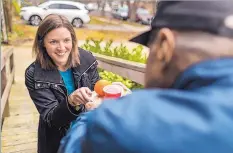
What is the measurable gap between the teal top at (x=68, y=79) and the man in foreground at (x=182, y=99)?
1274 mm

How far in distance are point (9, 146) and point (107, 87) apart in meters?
2.71

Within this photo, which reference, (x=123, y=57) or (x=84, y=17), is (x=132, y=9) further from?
(x=123, y=57)

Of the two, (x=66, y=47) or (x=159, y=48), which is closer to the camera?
(x=159, y=48)

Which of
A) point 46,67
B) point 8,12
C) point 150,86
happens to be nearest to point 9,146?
point 46,67

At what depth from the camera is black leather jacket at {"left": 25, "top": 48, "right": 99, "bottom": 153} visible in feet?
5.71

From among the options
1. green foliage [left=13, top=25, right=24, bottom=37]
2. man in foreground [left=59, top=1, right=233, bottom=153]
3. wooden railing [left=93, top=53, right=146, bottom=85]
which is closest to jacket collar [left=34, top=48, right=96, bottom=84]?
man in foreground [left=59, top=1, right=233, bottom=153]

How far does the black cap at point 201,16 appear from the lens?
0.68 m

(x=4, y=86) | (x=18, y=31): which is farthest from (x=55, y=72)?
(x=18, y=31)

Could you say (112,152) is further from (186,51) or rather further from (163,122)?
(186,51)

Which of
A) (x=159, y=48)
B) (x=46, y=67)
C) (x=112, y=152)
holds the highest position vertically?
(x=159, y=48)

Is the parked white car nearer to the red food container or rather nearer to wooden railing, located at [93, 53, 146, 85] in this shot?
wooden railing, located at [93, 53, 146, 85]

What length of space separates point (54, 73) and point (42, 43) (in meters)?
0.21

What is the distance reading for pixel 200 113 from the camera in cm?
62

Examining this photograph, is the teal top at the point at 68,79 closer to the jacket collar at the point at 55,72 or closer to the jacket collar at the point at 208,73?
the jacket collar at the point at 55,72
